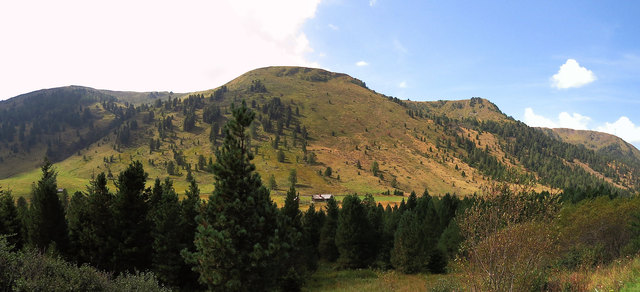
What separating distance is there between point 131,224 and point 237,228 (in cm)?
1724

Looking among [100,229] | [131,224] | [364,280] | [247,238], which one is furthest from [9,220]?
[364,280]

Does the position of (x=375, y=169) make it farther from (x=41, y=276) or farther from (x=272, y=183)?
(x=41, y=276)

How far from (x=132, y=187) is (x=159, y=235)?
5535 mm

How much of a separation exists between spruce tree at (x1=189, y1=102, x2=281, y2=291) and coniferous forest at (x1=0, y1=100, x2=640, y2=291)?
7 cm

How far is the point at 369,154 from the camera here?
197 metres

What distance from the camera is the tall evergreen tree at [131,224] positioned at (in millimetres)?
27953

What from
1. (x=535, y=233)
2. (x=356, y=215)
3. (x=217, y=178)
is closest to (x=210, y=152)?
(x=356, y=215)

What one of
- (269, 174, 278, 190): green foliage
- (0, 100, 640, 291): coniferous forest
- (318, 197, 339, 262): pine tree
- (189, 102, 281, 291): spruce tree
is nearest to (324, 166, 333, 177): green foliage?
(269, 174, 278, 190): green foliage

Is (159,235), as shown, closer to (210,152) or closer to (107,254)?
(107,254)

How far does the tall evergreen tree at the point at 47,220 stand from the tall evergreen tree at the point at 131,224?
6737 mm

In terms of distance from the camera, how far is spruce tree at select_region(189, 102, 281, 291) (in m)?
17.5

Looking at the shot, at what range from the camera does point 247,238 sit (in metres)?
18.3

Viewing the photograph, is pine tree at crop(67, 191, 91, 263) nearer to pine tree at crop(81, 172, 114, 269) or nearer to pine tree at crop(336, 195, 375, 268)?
pine tree at crop(81, 172, 114, 269)

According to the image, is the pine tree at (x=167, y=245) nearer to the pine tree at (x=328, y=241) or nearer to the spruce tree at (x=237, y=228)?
the spruce tree at (x=237, y=228)
